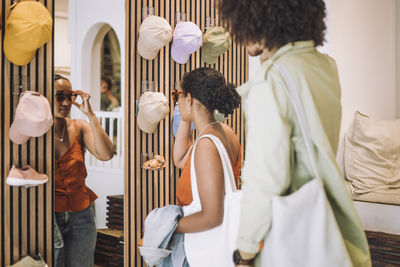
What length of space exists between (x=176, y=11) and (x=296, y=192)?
2.08m

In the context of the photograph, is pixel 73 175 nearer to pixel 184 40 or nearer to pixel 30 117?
pixel 30 117

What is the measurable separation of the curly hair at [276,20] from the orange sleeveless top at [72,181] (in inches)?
49.2

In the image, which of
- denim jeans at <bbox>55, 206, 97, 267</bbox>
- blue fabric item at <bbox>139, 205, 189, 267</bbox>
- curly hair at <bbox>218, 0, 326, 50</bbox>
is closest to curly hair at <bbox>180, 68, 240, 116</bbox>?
blue fabric item at <bbox>139, 205, 189, 267</bbox>

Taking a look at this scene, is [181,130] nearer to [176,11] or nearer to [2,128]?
[176,11]

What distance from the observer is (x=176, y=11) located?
9.79 feet

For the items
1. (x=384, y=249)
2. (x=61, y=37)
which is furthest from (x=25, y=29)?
(x=384, y=249)

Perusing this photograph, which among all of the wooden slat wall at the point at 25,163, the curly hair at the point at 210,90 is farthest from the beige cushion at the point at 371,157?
the wooden slat wall at the point at 25,163

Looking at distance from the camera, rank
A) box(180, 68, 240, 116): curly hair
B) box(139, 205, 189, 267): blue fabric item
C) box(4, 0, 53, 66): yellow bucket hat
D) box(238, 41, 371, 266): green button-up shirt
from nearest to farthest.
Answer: box(238, 41, 371, 266): green button-up shirt
box(4, 0, 53, 66): yellow bucket hat
box(139, 205, 189, 267): blue fabric item
box(180, 68, 240, 116): curly hair

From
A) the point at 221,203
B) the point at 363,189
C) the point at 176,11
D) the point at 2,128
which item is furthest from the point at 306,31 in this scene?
the point at 363,189

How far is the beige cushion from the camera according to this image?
11.8 ft

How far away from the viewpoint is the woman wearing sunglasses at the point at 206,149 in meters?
1.83

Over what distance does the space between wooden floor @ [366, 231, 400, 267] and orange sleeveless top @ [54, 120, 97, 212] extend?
7.62ft

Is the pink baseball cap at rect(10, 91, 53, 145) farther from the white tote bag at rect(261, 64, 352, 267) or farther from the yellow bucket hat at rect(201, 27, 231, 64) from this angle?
the yellow bucket hat at rect(201, 27, 231, 64)

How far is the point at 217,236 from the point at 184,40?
152 cm
